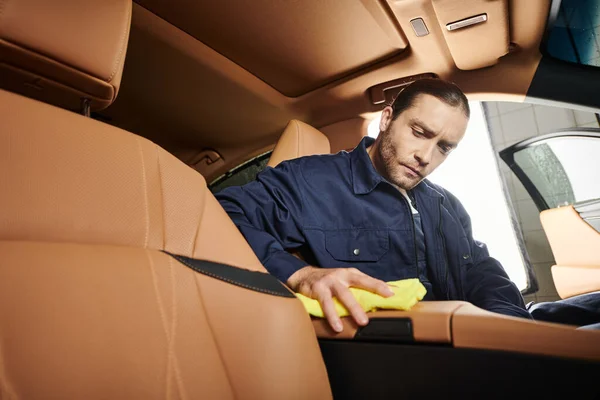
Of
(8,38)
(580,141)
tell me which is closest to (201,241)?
(8,38)

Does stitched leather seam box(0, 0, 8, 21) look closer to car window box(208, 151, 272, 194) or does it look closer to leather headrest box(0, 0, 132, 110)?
leather headrest box(0, 0, 132, 110)

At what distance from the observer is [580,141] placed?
205cm

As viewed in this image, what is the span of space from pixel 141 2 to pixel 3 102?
0.88m

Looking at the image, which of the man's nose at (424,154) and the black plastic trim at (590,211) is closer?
the man's nose at (424,154)

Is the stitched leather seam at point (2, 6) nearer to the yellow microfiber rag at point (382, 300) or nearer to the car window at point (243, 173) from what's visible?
the yellow microfiber rag at point (382, 300)

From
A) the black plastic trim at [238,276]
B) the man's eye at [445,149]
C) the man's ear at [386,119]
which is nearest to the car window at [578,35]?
the man's eye at [445,149]

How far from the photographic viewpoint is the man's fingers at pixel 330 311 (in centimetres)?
78

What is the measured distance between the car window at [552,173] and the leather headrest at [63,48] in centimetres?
229

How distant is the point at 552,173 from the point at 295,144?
68.5 inches

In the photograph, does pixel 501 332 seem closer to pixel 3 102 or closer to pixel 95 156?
pixel 95 156

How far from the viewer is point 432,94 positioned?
4.76 feet

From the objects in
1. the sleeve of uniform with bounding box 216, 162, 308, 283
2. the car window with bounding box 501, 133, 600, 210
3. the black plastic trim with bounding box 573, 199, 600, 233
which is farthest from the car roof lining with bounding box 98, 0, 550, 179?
the black plastic trim with bounding box 573, 199, 600, 233

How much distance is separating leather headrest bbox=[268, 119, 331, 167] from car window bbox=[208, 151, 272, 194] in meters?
0.52

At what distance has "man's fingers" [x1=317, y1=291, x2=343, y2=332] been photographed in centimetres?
78
